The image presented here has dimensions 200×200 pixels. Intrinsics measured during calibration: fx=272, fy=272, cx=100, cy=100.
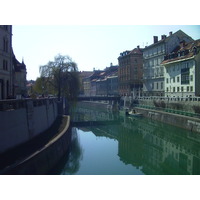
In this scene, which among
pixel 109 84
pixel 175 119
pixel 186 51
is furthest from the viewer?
pixel 109 84

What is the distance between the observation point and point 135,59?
71125 mm

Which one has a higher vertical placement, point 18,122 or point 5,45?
point 5,45

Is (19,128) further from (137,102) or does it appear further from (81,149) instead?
(137,102)

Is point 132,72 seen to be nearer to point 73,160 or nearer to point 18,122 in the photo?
point 73,160

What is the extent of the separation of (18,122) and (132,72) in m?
56.3

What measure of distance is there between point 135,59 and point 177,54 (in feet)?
79.8

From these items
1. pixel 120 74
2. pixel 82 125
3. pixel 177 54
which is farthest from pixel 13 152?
pixel 120 74

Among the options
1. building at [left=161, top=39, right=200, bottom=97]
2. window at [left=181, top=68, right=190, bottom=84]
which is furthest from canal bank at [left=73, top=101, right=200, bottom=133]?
window at [left=181, top=68, right=190, bottom=84]

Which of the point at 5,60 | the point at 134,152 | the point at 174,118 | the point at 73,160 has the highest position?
the point at 5,60

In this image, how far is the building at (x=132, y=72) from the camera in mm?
68588

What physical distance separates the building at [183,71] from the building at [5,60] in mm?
26460

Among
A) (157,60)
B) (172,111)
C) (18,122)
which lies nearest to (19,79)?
(172,111)

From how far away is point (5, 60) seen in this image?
25234mm

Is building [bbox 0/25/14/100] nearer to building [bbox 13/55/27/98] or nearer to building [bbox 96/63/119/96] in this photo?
building [bbox 13/55/27/98]
